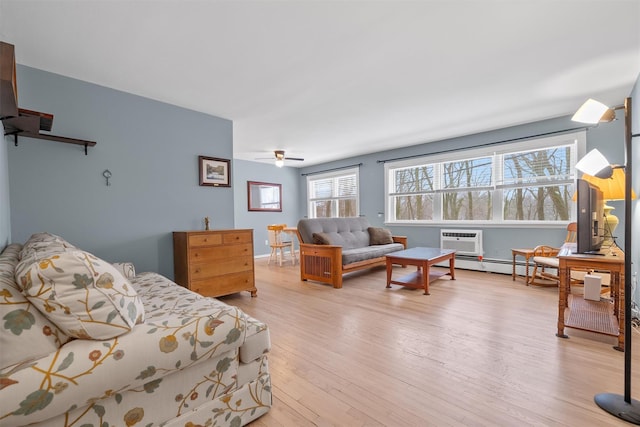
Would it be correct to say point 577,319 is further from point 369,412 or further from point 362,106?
point 362,106

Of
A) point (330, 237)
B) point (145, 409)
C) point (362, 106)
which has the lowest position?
point (145, 409)

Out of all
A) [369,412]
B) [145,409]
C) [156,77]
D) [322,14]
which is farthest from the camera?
[156,77]

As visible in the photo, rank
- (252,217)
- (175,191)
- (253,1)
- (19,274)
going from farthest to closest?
(252,217) → (175,191) → (253,1) → (19,274)

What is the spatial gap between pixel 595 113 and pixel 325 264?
3.11 m

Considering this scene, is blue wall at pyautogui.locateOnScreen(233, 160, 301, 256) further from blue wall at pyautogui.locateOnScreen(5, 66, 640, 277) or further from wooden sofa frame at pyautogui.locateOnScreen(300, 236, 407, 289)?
blue wall at pyautogui.locateOnScreen(5, 66, 640, 277)

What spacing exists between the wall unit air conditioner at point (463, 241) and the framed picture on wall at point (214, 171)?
373cm

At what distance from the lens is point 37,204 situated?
2.50m

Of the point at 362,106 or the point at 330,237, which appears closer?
the point at 362,106

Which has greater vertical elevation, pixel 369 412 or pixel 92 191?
pixel 92 191

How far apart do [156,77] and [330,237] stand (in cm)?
290

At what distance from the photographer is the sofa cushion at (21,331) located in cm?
90

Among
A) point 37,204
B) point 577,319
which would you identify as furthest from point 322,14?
point 577,319

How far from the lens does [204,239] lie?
3.11 meters

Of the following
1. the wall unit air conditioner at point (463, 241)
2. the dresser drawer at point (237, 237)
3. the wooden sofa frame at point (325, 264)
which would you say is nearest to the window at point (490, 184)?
the wall unit air conditioner at point (463, 241)
